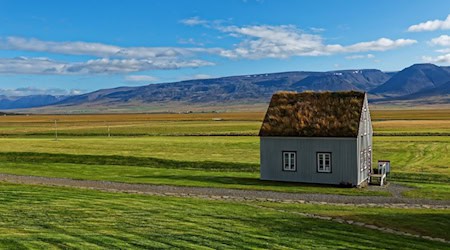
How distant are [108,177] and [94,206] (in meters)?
15.7

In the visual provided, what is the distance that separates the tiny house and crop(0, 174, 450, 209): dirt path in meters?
5.12

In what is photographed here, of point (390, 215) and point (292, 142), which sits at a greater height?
point (292, 142)

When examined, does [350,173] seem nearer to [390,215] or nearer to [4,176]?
[390,215]

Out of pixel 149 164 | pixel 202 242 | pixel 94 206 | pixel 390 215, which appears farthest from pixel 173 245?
pixel 149 164

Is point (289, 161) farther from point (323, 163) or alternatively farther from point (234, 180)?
point (234, 180)

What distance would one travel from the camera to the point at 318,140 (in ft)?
116

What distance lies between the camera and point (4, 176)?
35.0m

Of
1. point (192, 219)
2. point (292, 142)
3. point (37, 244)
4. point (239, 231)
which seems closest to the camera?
point (37, 244)

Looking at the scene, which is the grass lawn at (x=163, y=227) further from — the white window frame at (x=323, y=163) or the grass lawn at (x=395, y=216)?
the white window frame at (x=323, y=163)

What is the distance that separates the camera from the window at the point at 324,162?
35.2 m

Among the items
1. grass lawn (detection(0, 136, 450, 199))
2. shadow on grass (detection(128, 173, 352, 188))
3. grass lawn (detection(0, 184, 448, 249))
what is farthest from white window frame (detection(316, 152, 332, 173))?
grass lawn (detection(0, 184, 448, 249))

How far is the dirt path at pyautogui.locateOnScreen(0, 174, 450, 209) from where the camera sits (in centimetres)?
2772

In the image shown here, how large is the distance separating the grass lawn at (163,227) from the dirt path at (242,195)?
4.35 metres

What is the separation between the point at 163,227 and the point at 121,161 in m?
31.5
